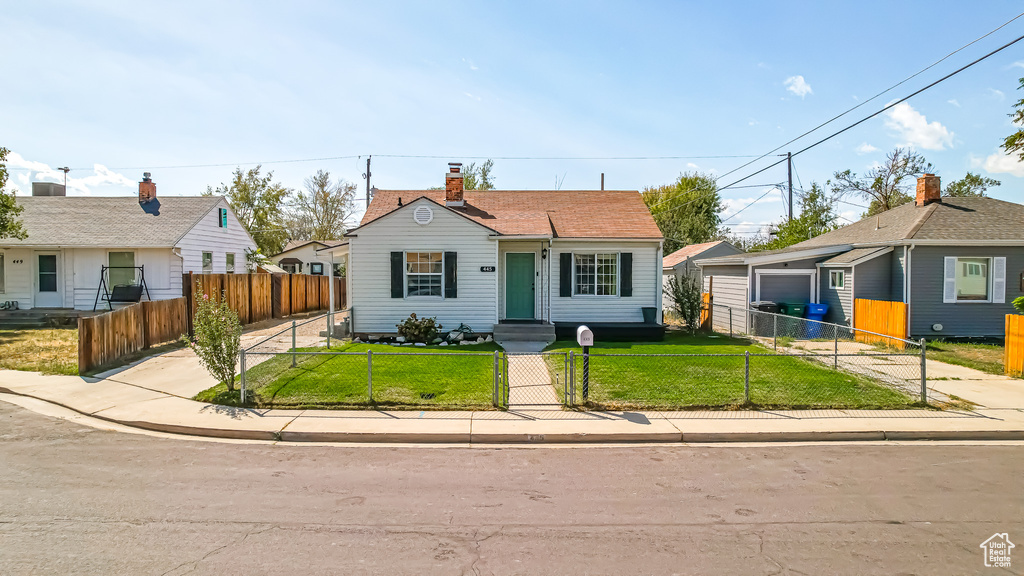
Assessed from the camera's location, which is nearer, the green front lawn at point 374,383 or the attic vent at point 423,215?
the green front lawn at point 374,383

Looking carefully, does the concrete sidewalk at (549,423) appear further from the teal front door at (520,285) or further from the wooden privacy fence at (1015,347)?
the teal front door at (520,285)

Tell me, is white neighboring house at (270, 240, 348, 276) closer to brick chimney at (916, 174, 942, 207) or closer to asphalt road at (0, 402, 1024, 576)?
asphalt road at (0, 402, 1024, 576)

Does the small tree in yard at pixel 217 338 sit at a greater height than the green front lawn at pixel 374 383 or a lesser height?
greater

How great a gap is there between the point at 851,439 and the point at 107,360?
1513 cm

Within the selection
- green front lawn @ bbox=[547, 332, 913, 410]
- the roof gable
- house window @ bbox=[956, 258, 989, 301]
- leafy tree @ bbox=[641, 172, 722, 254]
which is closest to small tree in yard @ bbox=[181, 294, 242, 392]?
green front lawn @ bbox=[547, 332, 913, 410]

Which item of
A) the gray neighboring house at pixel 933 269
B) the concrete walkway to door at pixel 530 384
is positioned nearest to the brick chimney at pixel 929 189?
the gray neighboring house at pixel 933 269

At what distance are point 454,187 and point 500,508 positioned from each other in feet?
49.9

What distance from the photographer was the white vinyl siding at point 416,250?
1623cm

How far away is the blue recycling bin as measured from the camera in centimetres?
1872

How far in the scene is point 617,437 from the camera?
785 cm

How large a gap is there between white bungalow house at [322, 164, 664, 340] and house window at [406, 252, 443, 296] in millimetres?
31

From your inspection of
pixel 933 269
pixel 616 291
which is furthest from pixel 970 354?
pixel 616 291

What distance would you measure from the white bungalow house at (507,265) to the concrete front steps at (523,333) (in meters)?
0.03

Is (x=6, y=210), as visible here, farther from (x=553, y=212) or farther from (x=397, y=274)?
(x=553, y=212)
